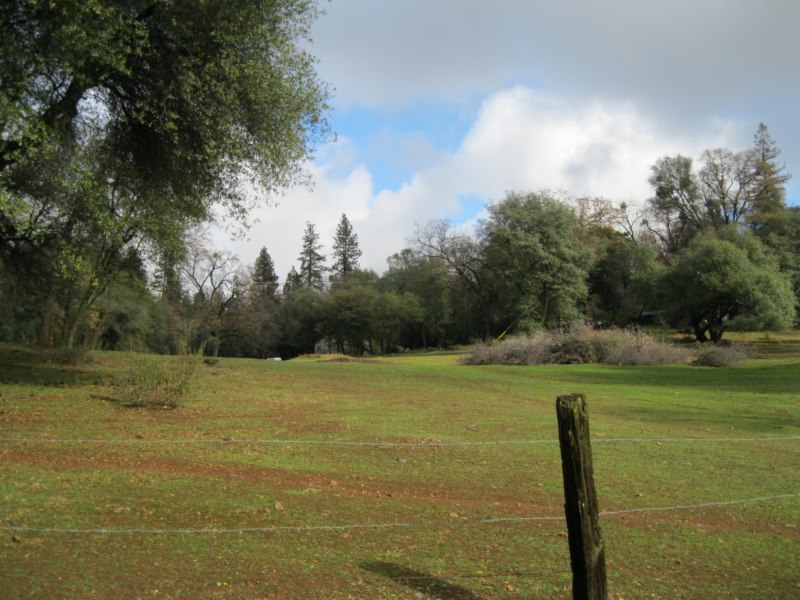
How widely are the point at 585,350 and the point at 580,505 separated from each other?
109 ft

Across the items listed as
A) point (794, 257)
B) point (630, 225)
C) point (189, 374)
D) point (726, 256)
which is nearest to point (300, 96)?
point (189, 374)

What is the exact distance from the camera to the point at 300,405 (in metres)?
15.5

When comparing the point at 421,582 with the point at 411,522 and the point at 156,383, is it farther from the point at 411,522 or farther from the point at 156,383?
the point at 156,383

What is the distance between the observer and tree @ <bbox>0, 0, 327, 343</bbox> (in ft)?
35.4

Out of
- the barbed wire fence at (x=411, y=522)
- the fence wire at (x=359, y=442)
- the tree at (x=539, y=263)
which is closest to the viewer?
the barbed wire fence at (x=411, y=522)

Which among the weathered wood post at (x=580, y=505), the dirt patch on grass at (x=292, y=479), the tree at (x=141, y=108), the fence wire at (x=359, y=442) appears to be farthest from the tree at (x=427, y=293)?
the weathered wood post at (x=580, y=505)

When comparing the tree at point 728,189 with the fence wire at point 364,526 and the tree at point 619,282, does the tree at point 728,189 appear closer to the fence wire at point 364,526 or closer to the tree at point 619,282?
→ the tree at point 619,282

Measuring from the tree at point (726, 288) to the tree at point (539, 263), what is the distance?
775 centimetres

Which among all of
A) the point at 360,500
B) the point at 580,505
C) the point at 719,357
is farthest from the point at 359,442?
the point at 719,357

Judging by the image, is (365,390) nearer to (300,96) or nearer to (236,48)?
(300,96)

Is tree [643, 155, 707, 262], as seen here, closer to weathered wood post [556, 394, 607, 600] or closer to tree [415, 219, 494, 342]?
tree [415, 219, 494, 342]

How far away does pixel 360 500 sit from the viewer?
24.3 feet

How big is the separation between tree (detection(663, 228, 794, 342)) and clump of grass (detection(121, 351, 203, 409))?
43580 mm

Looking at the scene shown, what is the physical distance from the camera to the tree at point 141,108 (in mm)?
10789
